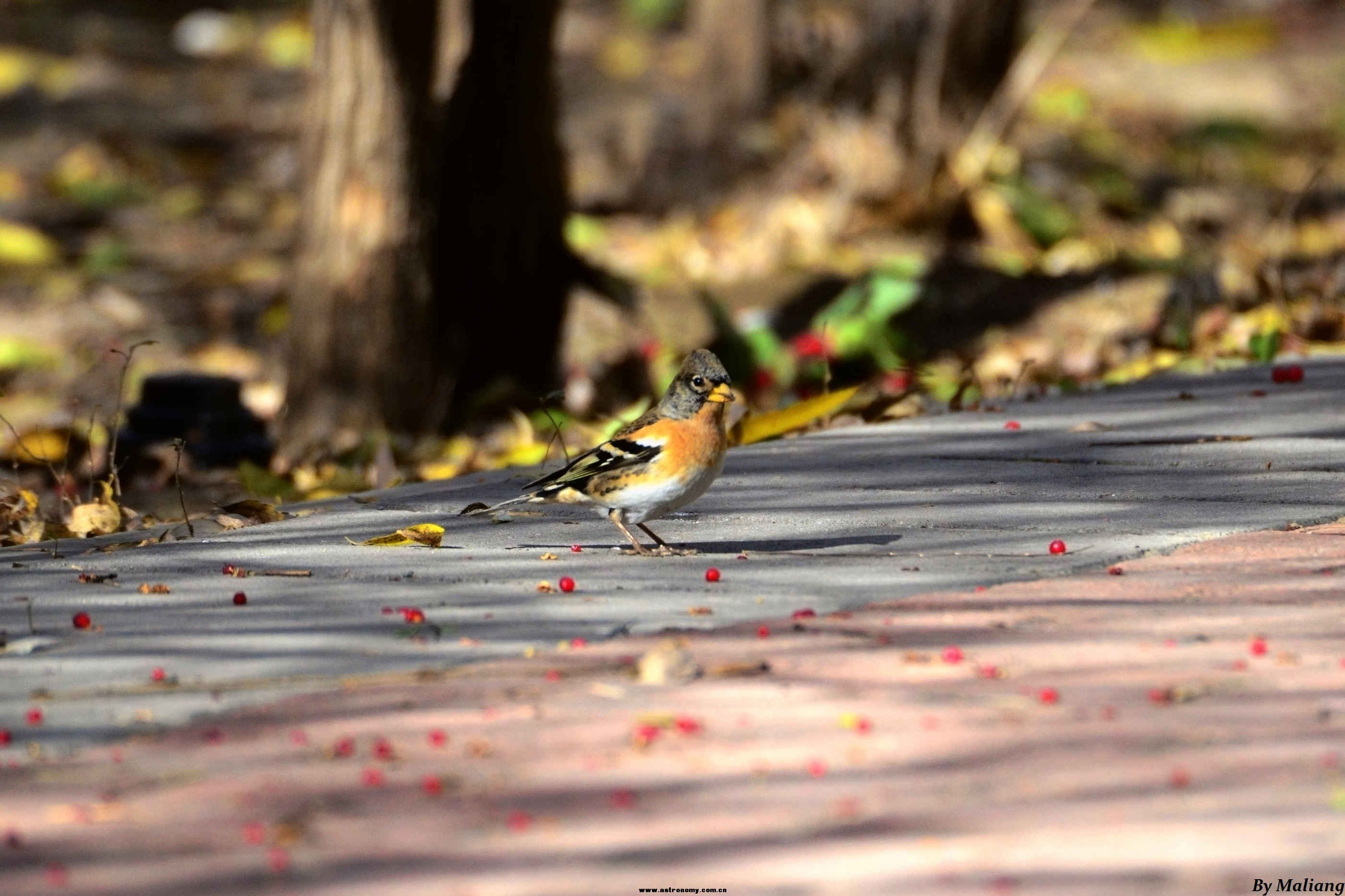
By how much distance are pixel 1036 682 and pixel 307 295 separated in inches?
219

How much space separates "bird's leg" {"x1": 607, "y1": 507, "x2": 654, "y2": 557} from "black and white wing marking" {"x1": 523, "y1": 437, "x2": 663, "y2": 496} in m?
0.10

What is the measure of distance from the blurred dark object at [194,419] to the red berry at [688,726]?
16.1 ft

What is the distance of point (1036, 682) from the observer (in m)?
3.21

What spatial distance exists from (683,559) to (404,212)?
13.5 ft

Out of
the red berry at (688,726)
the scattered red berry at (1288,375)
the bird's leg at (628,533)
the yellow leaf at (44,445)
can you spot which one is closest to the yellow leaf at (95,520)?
the bird's leg at (628,533)

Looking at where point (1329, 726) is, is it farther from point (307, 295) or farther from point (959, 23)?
point (959, 23)

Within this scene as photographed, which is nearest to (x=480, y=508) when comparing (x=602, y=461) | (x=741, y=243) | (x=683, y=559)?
(x=602, y=461)

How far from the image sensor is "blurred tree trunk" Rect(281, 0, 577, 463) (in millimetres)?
8031

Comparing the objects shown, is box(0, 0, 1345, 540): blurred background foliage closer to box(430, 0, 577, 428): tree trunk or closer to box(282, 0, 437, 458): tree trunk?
box(430, 0, 577, 428): tree trunk

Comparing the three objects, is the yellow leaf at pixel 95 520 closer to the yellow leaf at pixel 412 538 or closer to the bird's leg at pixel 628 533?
the yellow leaf at pixel 412 538

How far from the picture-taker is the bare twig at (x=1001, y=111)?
11.3 meters

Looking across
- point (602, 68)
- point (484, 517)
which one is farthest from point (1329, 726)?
point (602, 68)

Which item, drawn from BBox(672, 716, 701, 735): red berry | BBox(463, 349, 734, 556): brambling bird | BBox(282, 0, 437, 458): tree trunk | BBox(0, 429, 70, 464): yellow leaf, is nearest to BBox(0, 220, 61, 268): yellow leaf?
BBox(0, 429, 70, 464): yellow leaf

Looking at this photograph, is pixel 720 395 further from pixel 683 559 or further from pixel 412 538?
pixel 412 538
